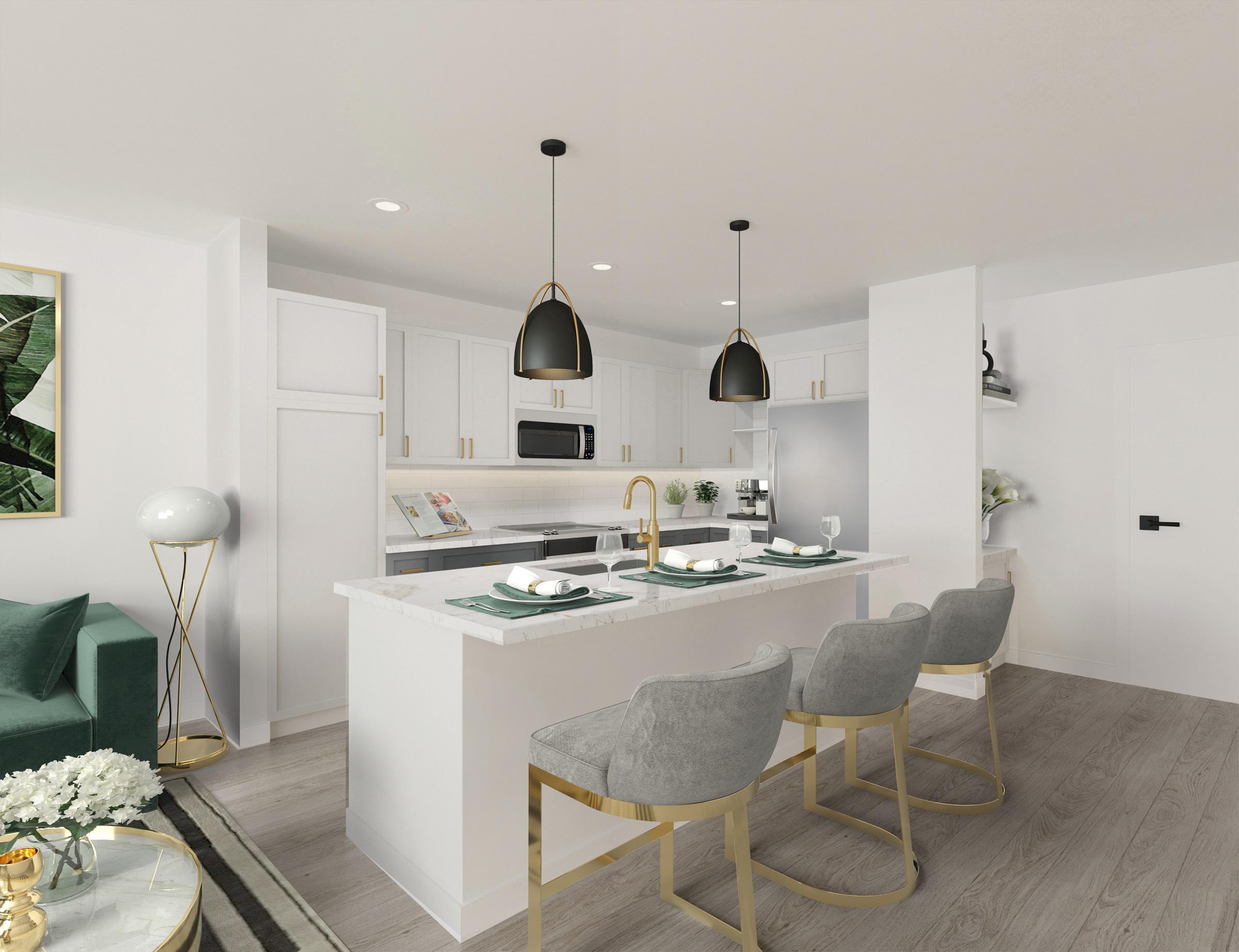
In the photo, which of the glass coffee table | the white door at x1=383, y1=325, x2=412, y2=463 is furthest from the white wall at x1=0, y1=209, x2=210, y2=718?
the glass coffee table

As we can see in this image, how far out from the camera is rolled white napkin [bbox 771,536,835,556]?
3.06 m

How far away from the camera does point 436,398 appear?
4.59 m

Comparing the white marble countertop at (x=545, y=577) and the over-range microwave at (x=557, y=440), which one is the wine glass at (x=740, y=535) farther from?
the over-range microwave at (x=557, y=440)

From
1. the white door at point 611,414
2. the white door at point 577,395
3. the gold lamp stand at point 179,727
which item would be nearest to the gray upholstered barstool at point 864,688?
the gold lamp stand at point 179,727

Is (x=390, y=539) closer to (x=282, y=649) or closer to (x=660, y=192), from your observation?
(x=282, y=649)

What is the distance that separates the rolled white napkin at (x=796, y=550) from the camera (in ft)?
10.1

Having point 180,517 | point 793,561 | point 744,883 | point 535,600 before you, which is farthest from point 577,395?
point 744,883

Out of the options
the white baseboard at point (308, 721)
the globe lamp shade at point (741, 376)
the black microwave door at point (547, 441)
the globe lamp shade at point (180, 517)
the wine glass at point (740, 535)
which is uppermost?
the globe lamp shade at point (741, 376)

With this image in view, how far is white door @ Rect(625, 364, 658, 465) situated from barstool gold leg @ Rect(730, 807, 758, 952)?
4.13m

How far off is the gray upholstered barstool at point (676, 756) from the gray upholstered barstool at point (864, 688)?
0.36m

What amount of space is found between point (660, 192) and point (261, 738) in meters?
3.13

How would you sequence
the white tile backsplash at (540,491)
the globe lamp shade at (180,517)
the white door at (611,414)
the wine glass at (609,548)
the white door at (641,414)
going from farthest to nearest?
the white door at (641,414), the white door at (611,414), the white tile backsplash at (540,491), the globe lamp shade at (180,517), the wine glass at (609,548)

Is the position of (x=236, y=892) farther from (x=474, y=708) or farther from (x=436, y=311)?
(x=436, y=311)

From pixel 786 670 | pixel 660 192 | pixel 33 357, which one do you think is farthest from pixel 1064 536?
pixel 33 357
